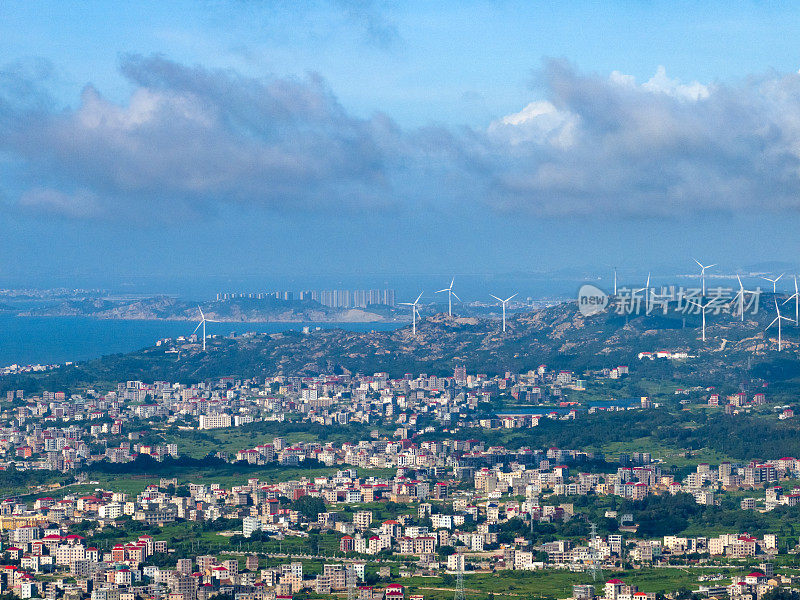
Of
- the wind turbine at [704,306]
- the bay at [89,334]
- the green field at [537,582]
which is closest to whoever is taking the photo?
the green field at [537,582]

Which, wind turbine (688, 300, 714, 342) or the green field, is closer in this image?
the green field

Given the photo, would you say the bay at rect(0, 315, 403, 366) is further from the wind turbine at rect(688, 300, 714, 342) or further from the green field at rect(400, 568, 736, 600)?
the green field at rect(400, 568, 736, 600)

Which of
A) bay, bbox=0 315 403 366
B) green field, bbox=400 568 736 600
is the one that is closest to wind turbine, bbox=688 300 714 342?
bay, bbox=0 315 403 366

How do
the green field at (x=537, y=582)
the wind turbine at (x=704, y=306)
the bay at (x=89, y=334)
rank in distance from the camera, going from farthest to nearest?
the bay at (x=89, y=334)
the wind turbine at (x=704, y=306)
the green field at (x=537, y=582)

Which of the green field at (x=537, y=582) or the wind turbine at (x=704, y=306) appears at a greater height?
the wind turbine at (x=704, y=306)

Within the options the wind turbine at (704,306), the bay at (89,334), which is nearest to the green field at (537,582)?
the wind turbine at (704,306)

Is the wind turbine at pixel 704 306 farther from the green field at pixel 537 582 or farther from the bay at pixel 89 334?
the green field at pixel 537 582

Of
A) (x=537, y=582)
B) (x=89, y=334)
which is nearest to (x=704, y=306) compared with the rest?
(x=537, y=582)

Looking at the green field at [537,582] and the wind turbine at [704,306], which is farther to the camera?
the wind turbine at [704,306]

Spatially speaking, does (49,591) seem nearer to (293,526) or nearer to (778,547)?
(293,526)

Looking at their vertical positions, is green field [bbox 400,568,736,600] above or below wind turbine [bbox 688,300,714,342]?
below

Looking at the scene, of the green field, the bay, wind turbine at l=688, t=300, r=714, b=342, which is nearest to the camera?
the green field
